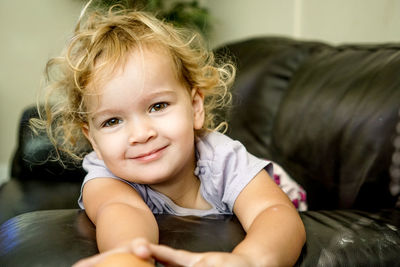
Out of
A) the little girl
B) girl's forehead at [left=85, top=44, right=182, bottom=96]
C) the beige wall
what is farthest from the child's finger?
the beige wall

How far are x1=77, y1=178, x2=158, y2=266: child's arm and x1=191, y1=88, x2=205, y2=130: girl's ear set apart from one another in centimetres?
22

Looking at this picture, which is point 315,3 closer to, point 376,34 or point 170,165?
point 376,34

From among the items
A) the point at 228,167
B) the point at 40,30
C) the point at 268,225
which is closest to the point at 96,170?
the point at 228,167

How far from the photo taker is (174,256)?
65 centimetres

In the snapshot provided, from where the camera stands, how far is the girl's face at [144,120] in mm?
933

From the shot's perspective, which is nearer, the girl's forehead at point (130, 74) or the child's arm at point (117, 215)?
the child's arm at point (117, 215)

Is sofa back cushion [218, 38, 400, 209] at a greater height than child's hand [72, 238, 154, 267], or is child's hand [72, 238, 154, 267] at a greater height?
child's hand [72, 238, 154, 267]

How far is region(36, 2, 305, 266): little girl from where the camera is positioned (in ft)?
2.84

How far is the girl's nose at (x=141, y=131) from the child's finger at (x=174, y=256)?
0.32 meters

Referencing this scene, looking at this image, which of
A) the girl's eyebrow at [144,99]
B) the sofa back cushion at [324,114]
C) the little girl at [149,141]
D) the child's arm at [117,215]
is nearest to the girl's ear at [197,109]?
the little girl at [149,141]

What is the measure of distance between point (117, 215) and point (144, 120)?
0.22 meters

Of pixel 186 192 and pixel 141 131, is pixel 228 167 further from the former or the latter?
pixel 141 131

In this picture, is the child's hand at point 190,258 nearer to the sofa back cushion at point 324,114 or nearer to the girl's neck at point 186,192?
the girl's neck at point 186,192

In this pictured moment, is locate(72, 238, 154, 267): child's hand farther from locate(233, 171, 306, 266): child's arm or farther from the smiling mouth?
the smiling mouth
